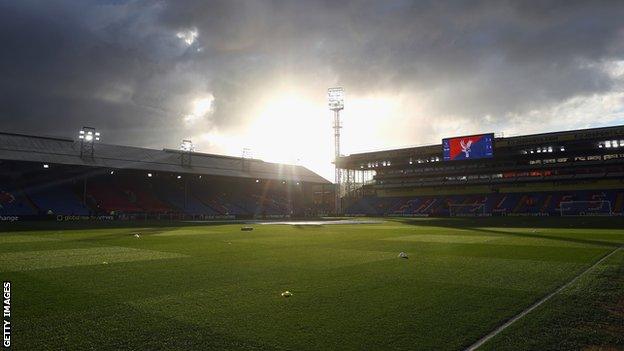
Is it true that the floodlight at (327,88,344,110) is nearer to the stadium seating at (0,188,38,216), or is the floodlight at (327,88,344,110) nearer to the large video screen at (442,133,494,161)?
the large video screen at (442,133,494,161)

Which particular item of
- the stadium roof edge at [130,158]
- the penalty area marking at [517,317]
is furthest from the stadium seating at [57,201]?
the penalty area marking at [517,317]

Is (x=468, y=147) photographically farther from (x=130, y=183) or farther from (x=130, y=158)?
(x=130, y=183)

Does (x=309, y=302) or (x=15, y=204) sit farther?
(x=15, y=204)

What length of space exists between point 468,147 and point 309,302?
7526cm

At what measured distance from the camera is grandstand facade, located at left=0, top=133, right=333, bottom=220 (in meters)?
53.8

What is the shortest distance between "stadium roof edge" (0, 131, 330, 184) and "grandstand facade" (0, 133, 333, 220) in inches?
4.4

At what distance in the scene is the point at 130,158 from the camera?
64.6m

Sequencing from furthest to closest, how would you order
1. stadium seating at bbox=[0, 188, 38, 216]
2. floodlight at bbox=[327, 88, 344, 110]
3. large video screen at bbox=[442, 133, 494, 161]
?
floodlight at bbox=[327, 88, 344, 110] → large video screen at bbox=[442, 133, 494, 161] → stadium seating at bbox=[0, 188, 38, 216]

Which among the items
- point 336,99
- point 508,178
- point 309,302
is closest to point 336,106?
point 336,99

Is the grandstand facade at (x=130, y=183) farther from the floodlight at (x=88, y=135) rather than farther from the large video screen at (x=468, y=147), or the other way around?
the large video screen at (x=468, y=147)

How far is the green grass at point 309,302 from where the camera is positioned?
607 cm

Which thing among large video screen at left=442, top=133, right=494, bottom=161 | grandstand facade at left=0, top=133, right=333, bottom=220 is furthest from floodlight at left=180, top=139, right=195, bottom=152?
large video screen at left=442, top=133, right=494, bottom=161

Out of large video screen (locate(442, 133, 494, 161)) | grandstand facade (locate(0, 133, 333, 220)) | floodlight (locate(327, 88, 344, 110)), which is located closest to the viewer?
grandstand facade (locate(0, 133, 333, 220))

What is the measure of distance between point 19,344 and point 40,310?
2.02 metres
